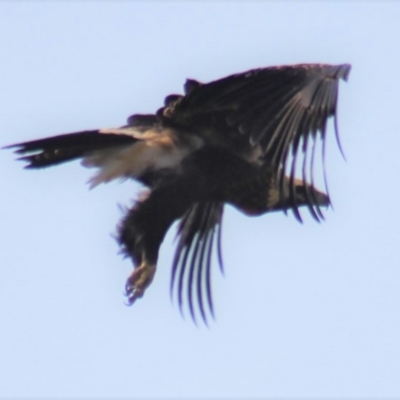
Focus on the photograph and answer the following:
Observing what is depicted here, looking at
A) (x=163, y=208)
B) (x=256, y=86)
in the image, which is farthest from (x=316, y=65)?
(x=163, y=208)

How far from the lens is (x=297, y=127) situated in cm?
977

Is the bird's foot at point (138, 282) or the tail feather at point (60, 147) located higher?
the tail feather at point (60, 147)

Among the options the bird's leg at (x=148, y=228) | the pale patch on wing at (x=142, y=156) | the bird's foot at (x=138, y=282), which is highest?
the pale patch on wing at (x=142, y=156)

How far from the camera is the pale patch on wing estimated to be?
10.1 metres

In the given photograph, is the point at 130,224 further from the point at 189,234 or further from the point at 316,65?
the point at 316,65

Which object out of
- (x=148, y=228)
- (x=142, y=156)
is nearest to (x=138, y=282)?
(x=148, y=228)

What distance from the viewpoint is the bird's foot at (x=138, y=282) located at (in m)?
10.3

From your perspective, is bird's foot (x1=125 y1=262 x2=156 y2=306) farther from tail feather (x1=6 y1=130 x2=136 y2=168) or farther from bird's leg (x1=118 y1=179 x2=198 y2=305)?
tail feather (x1=6 y1=130 x2=136 y2=168)

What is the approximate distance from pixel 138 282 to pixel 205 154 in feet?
2.32

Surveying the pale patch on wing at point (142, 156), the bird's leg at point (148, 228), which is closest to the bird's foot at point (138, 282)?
the bird's leg at point (148, 228)

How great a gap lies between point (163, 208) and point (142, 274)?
347mm

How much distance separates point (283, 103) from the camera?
978 centimetres

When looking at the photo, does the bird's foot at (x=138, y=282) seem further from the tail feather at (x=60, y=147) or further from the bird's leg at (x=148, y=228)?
the tail feather at (x=60, y=147)

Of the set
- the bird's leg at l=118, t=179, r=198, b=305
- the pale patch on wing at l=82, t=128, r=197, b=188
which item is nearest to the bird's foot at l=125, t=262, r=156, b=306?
the bird's leg at l=118, t=179, r=198, b=305
